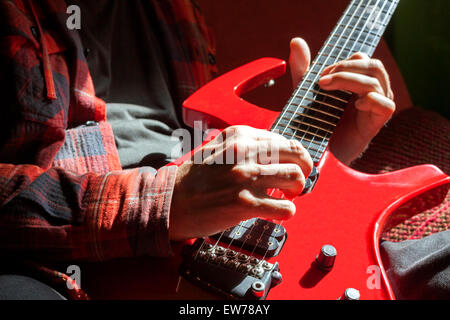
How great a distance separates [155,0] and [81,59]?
32 centimetres

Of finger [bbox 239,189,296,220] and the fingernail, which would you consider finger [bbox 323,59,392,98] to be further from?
finger [bbox 239,189,296,220]

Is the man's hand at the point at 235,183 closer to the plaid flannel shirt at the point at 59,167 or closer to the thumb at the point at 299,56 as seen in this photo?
the plaid flannel shirt at the point at 59,167

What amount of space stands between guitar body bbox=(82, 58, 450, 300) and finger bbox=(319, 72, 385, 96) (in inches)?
4.2

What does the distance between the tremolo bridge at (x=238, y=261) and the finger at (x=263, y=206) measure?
0.07m

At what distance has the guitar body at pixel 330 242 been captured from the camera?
0.44 metres

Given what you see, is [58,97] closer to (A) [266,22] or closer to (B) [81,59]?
(B) [81,59]

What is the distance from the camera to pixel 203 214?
0.41 m

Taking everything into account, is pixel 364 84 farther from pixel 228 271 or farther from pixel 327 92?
pixel 228 271

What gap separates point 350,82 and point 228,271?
394mm

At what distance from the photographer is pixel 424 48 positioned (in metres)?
1.20

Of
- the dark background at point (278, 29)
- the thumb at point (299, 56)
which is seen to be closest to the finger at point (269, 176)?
the thumb at point (299, 56)

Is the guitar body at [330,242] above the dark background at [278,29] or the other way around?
the other way around

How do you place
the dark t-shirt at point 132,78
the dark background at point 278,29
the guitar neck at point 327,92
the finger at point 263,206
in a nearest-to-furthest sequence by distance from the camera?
the finger at point 263,206 < the guitar neck at point 327,92 < the dark t-shirt at point 132,78 < the dark background at point 278,29
